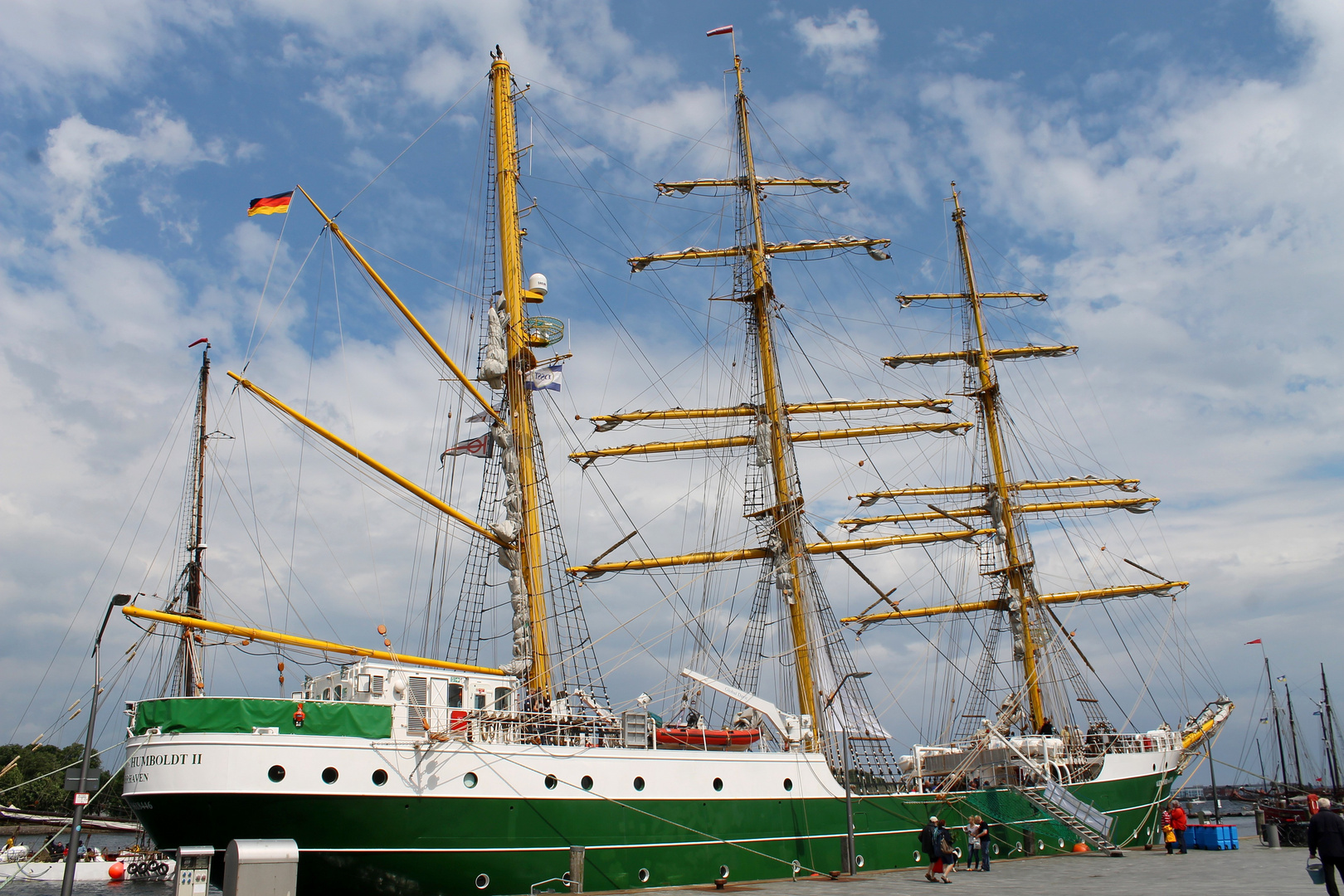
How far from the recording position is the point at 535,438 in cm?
2919

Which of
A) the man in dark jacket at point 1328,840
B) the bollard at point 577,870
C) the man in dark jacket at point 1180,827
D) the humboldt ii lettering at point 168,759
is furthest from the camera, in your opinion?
the man in dark jacket at point 1180,827

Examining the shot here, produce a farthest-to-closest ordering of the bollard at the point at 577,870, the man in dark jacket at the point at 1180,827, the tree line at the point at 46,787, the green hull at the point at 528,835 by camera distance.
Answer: the tree line at the point at 46,787
the man in dark jacket at the point at 1180,827
the bollard at the point at 577,870
the green hull at the point at 528,835

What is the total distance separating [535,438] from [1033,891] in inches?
710

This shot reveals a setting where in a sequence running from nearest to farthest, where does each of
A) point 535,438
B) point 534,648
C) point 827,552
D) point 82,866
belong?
point 534,648 → point 535,438 → point 827,552 → point 82,866

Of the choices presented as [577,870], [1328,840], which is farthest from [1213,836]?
[577,870]

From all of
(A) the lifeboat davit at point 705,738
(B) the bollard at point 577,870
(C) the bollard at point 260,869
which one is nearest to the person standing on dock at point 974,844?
(A) the lifeboat davit at point 705,738

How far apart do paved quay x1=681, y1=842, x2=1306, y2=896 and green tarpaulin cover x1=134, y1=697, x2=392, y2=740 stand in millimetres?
8297

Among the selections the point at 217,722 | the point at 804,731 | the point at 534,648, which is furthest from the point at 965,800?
the point at 217,722

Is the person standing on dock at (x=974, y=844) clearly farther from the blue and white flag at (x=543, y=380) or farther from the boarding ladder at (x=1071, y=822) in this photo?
the blue and white flag at (x=543, y=380)

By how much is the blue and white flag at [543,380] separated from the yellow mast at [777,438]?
29.0ft

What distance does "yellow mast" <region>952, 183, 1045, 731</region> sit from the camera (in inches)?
1658

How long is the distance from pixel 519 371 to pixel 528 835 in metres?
14.1

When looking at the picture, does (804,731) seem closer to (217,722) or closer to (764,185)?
(217,722)

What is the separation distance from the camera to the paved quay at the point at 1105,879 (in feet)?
58.6
